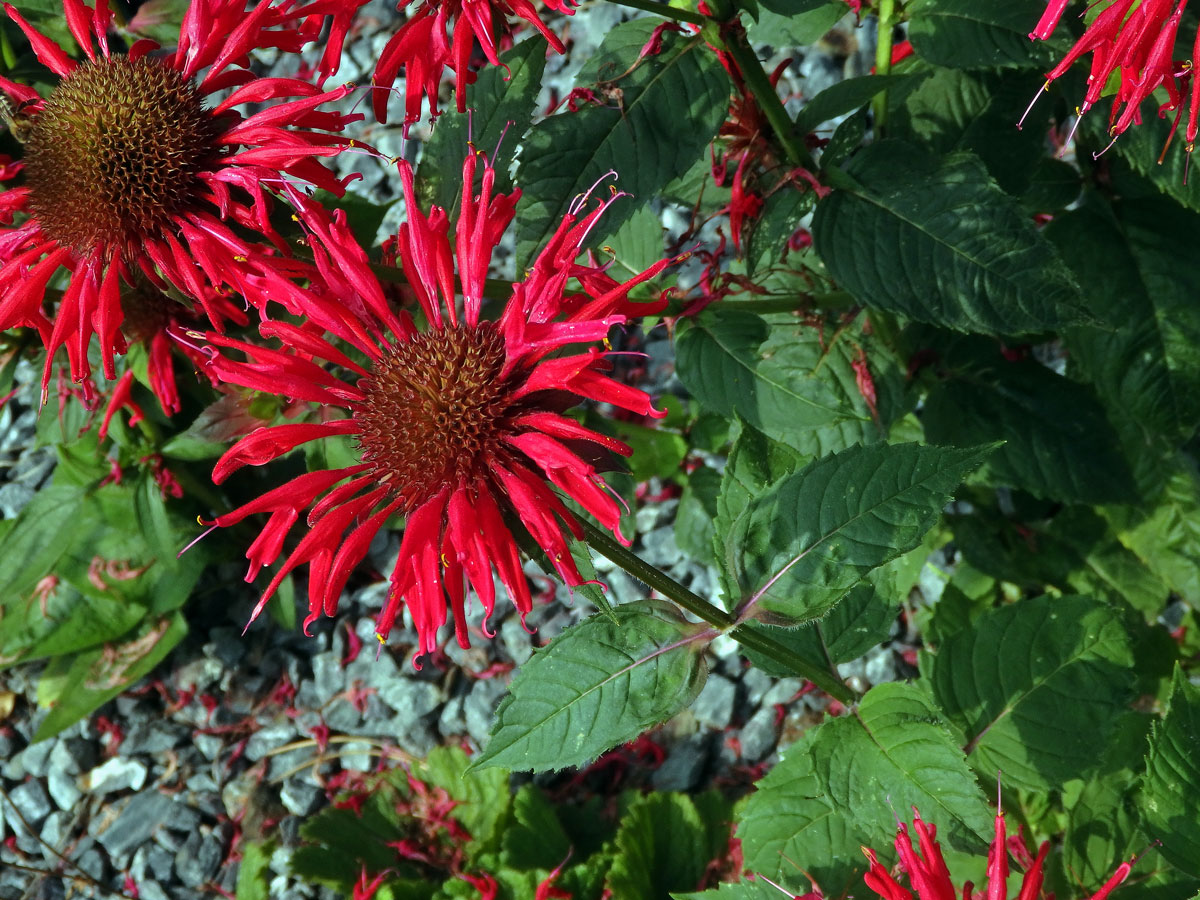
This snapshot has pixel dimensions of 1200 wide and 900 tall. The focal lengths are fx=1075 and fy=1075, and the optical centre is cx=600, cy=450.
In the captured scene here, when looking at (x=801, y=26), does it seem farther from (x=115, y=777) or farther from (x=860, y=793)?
(x=115, y=777)

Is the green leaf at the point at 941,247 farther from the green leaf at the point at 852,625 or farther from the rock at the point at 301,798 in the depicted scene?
the rock at the point at 301,798

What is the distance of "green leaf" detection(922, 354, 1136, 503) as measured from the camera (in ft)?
4.95

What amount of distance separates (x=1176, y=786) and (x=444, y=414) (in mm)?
832

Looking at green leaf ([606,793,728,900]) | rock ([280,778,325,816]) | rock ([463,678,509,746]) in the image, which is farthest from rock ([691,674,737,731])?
rock ([280,778,325,816])

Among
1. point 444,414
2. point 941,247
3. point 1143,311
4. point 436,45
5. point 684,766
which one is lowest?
point 684,766

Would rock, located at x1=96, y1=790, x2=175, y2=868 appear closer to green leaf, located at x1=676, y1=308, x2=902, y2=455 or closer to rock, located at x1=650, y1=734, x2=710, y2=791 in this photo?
rock, located at x1=650, y1=734, x2=710, y2=791

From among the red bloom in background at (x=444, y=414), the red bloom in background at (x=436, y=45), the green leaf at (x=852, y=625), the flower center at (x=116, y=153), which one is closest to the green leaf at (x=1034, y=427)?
the green leaf at (x=852, y=625)

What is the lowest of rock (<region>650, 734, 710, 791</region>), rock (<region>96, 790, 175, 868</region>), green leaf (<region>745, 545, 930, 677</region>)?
rock (<region>650, 734, 710, 791</region>)

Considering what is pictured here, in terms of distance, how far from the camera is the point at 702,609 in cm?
99

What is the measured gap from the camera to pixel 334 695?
209 cm

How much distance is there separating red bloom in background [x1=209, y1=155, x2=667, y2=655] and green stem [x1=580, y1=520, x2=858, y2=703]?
0.09ft

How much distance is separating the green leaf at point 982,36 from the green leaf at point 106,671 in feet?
5.42

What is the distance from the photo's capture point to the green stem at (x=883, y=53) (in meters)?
1.32

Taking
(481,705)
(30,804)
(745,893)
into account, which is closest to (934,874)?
(745,893)
